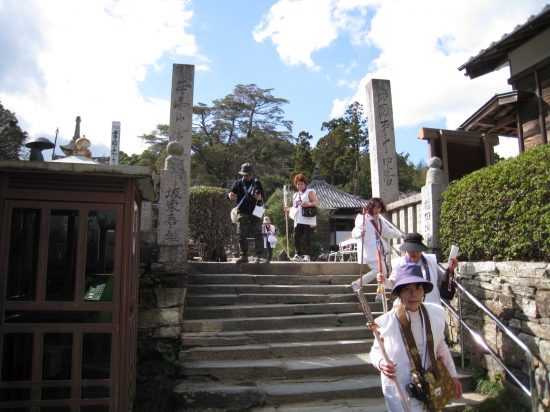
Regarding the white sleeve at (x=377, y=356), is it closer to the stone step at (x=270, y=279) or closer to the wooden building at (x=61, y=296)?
the wooden building at (x=61, y=296)

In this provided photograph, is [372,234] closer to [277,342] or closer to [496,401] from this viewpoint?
[277,342]

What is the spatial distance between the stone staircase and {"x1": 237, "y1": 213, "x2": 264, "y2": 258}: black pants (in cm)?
30

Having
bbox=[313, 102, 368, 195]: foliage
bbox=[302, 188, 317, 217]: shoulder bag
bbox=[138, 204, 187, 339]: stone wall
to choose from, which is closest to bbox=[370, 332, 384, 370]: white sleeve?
bbox=[138, 204, 187, 339]: stone wall

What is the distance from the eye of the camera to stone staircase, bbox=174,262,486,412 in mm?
4453

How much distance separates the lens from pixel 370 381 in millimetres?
4801

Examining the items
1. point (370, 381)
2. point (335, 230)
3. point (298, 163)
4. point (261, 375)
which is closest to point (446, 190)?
point (370, 381)

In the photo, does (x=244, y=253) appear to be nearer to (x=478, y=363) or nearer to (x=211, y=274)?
(x=211, y=274)

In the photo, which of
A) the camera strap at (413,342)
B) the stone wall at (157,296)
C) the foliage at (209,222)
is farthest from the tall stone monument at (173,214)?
the foliage at (209,222)

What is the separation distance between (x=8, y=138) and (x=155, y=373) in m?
7.71

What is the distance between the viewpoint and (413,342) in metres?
2.77

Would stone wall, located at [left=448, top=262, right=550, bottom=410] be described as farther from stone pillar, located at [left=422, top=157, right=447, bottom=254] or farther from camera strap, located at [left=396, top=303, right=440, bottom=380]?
camera strap, located at [left=396, top=303, right=440, bottom=380]

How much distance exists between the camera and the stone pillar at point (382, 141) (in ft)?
26.0

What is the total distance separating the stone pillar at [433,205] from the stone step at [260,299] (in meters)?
1.46

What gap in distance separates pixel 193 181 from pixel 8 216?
30.2 metres
